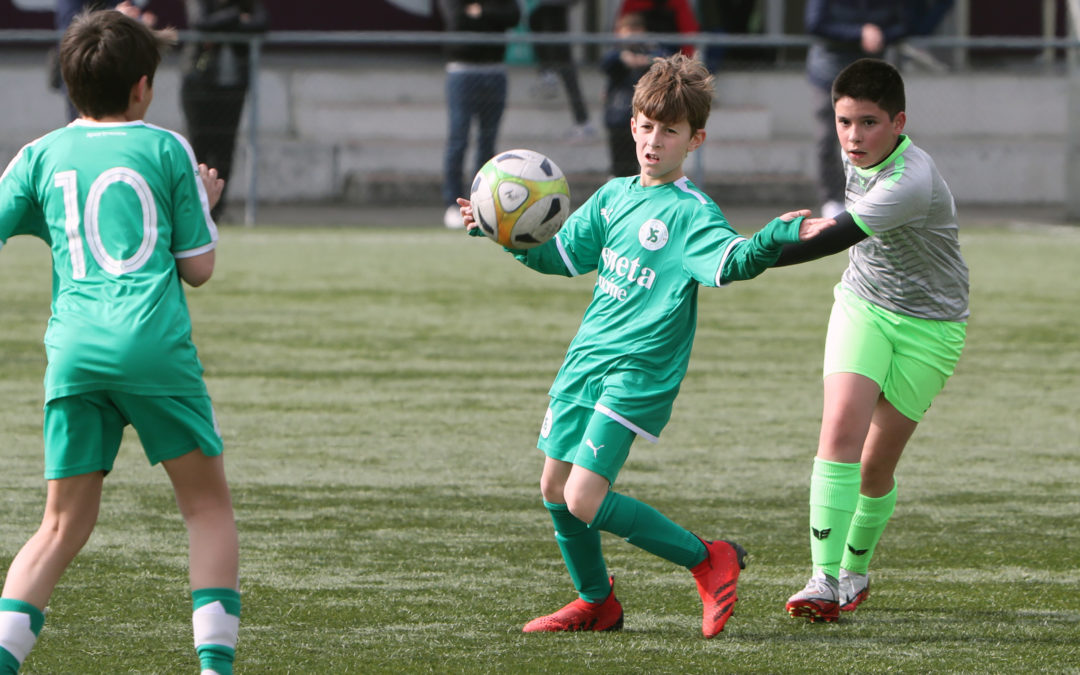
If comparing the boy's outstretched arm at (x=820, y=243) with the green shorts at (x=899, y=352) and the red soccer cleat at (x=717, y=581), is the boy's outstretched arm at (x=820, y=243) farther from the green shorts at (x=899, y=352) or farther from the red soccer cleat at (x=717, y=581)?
the red soccer cleat at (x=717, y=581)

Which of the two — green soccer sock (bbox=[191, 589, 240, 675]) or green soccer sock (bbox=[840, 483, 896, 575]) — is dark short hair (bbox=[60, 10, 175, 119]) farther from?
green soccer sock (bbox=[840, 483, 896, 575])

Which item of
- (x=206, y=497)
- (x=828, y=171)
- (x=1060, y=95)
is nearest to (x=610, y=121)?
(x=828, y=171)

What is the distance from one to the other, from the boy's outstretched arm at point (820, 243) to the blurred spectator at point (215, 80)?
395 inches

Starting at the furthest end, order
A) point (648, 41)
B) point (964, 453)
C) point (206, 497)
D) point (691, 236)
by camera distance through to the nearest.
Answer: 1. point (648, 41)
2. point (964, 453)
3. point (691, 236)
4. point (206, 497)

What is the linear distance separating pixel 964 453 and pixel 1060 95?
13.2 m

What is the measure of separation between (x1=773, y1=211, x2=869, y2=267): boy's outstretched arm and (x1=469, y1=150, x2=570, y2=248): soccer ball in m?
0.67

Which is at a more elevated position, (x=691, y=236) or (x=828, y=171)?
(x=691, y=236)

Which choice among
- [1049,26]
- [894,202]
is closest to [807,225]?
[894,202]

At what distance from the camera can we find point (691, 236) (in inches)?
180

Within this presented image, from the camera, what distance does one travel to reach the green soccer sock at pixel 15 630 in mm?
3721

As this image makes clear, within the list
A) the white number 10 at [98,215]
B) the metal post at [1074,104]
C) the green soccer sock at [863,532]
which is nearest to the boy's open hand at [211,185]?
the white number 10 at [98,215]

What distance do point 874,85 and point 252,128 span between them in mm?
10107

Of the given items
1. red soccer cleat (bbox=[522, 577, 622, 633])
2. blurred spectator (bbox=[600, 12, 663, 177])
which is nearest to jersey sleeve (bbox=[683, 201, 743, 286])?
red soccer cleat (bbox=[522, 577, 622, 633])

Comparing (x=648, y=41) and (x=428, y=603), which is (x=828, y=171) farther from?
(x=428, y=603)
